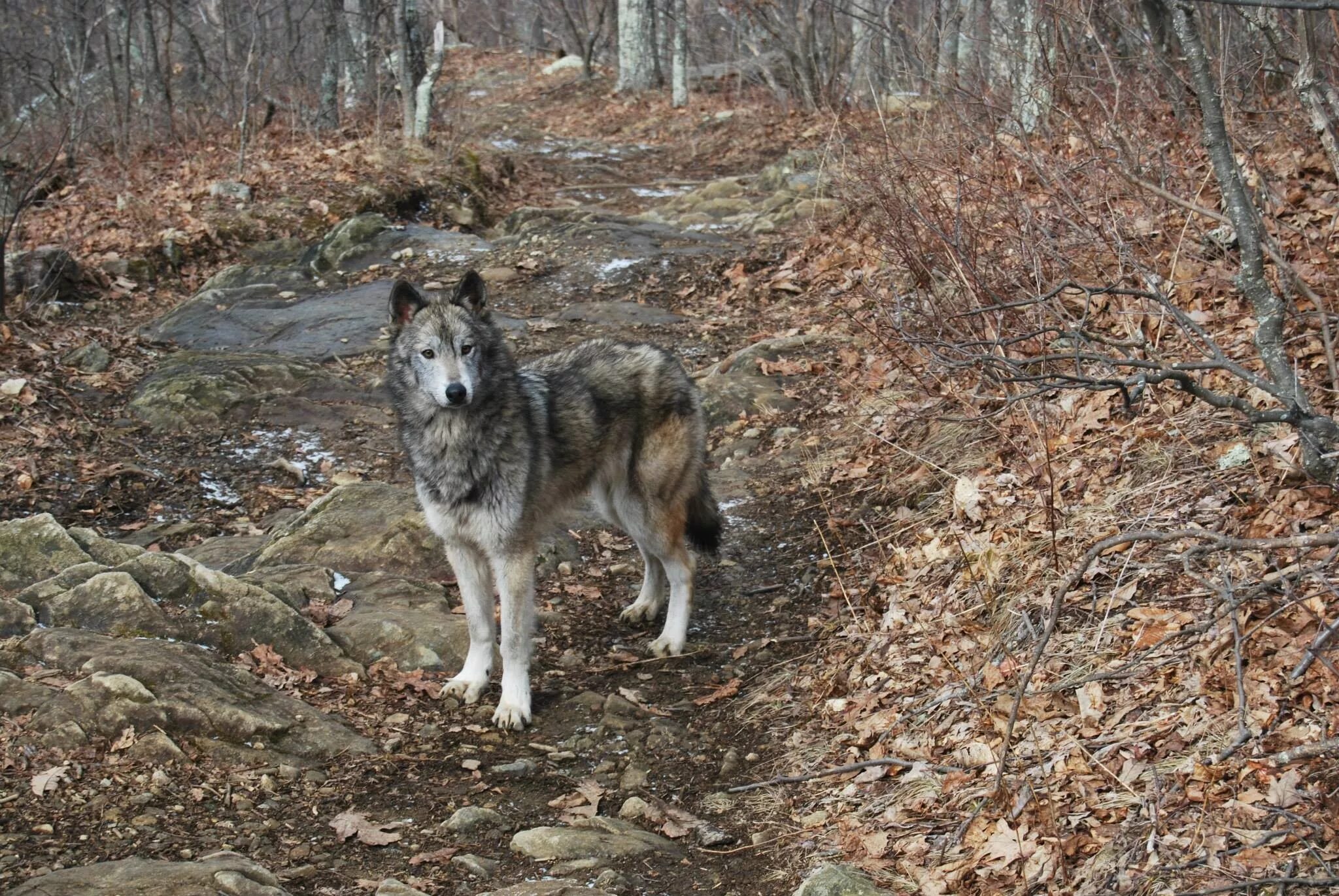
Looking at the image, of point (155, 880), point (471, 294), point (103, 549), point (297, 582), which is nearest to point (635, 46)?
point (471, 294)

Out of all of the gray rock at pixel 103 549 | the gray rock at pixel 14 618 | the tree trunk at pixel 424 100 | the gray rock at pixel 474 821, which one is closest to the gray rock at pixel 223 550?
the gray rock at pixel 103 549

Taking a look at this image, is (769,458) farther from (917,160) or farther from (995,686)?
(995,686)

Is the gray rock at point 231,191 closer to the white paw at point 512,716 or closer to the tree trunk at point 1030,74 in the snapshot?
the tree trunk at point 1030,74

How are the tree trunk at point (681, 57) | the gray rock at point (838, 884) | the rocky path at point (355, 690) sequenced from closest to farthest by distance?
the gray rock at point (838, 884) < the rocky path at point (355, 690) < the tree trunk at point (681, 57)

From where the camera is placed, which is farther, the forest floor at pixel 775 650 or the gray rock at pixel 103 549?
the gray rock at pixel 103 549

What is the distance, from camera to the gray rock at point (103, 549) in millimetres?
6234

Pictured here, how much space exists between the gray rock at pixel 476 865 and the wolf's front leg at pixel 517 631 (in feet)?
4.29

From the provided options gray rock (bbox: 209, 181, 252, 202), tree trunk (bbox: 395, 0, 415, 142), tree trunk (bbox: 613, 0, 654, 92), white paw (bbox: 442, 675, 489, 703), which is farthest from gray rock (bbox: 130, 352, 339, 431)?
tree trunk (bbox: 613, 0, 654, 92)

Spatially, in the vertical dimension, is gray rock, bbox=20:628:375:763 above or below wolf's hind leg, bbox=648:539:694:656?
above

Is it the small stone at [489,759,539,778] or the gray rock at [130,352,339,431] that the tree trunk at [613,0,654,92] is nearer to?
the gray rock at [130,352,339,431]

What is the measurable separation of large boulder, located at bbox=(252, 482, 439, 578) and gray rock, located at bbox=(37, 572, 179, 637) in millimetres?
1268

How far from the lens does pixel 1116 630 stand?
453cm

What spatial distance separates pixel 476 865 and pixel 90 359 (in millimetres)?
8170

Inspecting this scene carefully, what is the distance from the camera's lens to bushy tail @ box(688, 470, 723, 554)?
6848 mm
